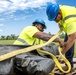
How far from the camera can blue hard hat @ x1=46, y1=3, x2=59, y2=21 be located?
5.16m

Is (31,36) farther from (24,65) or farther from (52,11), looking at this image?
(24,65)

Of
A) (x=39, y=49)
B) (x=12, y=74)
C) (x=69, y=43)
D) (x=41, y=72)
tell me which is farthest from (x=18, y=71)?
(x=69, y=43)

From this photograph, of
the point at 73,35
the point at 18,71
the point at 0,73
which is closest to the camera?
the point at 0,73

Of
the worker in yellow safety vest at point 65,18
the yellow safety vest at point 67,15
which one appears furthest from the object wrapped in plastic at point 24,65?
the yellow safety vest at point 67,15

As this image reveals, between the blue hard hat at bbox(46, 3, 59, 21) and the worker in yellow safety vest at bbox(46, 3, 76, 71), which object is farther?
the blue hard hat at bbox(46, 3, 59, 21)

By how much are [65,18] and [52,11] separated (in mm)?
293

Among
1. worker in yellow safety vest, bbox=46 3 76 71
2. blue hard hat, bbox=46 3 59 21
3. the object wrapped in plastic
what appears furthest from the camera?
blue hard hat, bbox=46 3 59 21

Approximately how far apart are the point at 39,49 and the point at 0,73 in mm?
1006

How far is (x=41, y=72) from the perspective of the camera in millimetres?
3619

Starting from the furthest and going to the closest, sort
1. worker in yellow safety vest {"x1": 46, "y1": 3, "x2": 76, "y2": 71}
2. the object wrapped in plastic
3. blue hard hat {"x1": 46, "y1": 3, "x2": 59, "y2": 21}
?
blue hard hat {"x1": 46, "y1": 3, "x2": 59, "y2": 21}
worker in yellow safety vest {"x1": 46, "y1": 3, "x2": 76, "y2": 71}
the object wrapped in plastic

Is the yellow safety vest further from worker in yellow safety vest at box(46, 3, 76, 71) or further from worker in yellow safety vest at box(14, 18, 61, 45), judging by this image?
worker in yellow safety vest at box(14, 18, 61, 45)

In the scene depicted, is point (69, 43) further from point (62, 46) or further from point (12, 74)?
point (12, 74)

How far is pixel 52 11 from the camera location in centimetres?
519

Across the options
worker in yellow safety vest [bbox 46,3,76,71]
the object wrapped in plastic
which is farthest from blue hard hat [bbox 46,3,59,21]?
the object wrapped in plastic
